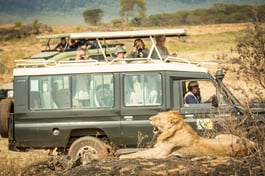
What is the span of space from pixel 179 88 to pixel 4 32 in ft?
182

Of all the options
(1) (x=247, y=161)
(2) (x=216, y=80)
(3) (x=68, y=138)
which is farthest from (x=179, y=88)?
(1) (x=247, y=161)

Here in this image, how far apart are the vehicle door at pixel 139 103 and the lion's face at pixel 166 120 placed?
1.52 meters

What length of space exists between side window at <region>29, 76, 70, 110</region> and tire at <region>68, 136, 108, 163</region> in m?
0.63

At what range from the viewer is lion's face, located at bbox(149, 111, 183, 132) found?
8500mm

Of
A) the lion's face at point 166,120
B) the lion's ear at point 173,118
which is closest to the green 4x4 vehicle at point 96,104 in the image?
the lion's face at point 166,120

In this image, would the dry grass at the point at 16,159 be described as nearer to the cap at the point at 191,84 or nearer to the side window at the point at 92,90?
the side window at the point at 92,90

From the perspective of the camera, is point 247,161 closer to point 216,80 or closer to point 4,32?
point 216,80

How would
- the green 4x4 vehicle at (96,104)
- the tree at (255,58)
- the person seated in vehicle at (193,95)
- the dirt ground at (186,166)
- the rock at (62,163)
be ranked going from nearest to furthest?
the dirt ground at (186,166) → the tree at (255,58) → the rock at (62,163) → the green 4x4 vehicle at (96,104) → the person seated in vehicle at (193,95)

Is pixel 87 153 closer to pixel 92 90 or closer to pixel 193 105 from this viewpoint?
pixel 92 90

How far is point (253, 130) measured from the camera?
6.65 metres

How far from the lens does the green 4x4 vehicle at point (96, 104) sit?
10.3 metres

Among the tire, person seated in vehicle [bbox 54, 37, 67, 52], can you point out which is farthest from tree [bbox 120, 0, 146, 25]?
the tire

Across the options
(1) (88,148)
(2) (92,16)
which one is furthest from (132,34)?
(2) (92,16)

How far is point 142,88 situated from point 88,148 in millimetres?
1236
